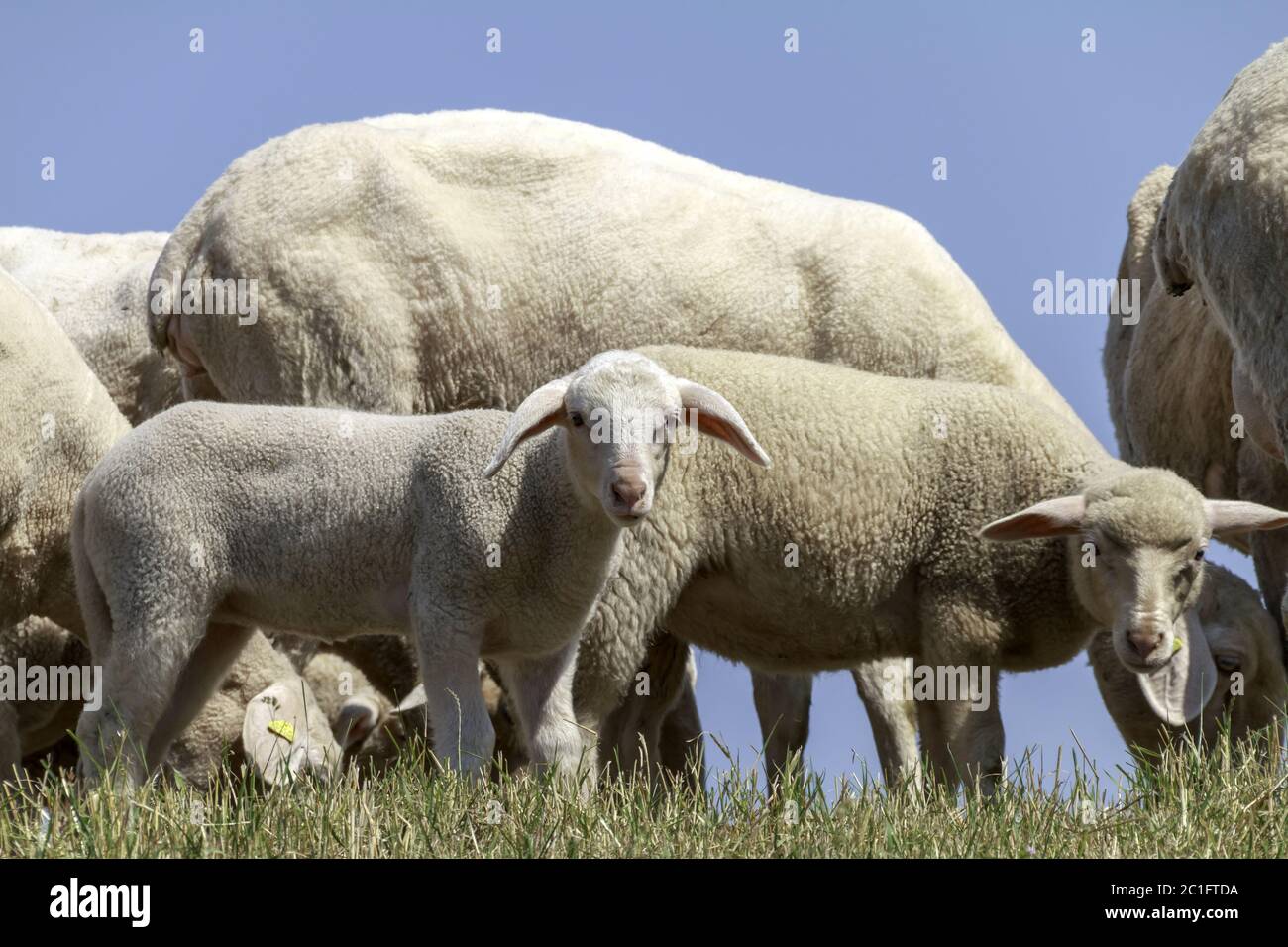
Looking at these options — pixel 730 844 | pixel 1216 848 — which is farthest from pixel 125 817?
Answer: pixel 1216 848

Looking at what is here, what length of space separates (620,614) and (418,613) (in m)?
0.93

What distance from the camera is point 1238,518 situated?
612cm

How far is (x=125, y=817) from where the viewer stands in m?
4.31

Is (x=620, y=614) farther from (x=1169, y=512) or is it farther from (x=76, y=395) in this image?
(x=76, y=395)

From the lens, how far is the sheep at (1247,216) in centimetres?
427

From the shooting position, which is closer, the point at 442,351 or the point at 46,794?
the point at 46,794

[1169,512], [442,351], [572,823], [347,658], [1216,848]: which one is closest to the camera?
[1216,848]

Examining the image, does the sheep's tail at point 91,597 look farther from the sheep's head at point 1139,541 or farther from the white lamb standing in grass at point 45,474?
the sheep's head at point 1139,541

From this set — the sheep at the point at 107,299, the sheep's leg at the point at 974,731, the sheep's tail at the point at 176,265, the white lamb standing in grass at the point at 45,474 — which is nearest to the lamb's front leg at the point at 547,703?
the sheep's leg at the point at 974,731

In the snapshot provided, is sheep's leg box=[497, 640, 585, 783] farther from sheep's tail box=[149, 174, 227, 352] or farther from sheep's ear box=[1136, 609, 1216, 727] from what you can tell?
sheep's tail box=[149, 174, 227, 352]

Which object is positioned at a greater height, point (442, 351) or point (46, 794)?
point (442, 351)

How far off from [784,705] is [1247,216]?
412cm

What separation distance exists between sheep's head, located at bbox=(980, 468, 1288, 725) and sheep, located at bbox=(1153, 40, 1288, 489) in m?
1.38

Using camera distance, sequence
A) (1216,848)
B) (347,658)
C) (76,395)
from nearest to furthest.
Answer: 1. (1216,848)
2. (76,395)
3. (347,658)
